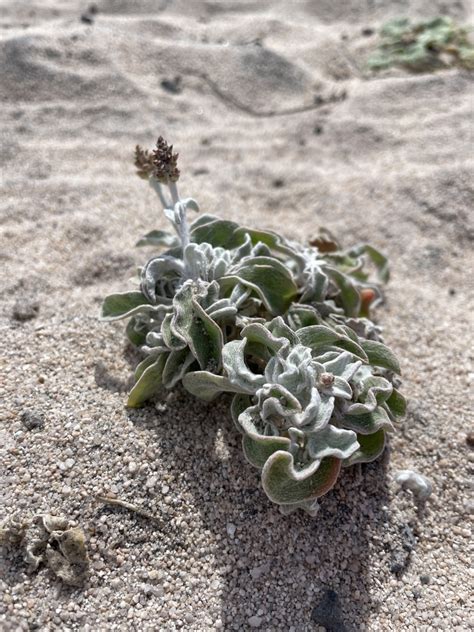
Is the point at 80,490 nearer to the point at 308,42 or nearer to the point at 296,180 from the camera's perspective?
the point at 296,180

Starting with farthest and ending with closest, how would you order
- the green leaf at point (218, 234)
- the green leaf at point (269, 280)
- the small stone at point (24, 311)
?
the small stone at point (24, 311), the green leaf at point (218, 234), the green leaf at point (269, 280)

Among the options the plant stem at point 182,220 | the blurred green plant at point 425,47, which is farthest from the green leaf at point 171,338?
the blurred green plant at point 425,47

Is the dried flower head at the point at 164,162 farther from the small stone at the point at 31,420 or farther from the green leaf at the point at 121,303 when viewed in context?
the small stone at the point at 31,420

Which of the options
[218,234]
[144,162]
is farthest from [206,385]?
[144,162]

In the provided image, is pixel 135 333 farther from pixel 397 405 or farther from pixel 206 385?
pixel 397 405

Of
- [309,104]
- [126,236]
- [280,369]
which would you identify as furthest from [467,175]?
[280,369]

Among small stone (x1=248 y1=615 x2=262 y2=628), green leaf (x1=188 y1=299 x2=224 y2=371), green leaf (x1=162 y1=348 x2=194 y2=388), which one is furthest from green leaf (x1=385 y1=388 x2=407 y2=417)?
small stone (x1=248 y1=615 x2=262 y2=628)

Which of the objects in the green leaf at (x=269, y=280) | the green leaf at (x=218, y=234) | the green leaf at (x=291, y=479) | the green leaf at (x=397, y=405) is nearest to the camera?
the green leaf at (x=291, y=479)
